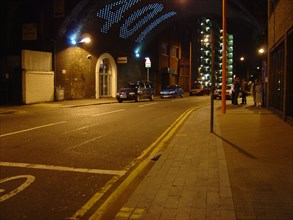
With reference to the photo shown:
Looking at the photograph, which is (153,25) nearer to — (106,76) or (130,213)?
(106,76)

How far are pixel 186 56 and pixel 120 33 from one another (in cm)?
2654

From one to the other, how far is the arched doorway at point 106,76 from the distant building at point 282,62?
2034 cm

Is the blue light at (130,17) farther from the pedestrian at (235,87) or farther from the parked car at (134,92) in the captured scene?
the pedestrian at (235,87)

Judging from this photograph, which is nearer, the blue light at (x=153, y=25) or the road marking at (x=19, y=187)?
the road marking at (x=19, y=187)

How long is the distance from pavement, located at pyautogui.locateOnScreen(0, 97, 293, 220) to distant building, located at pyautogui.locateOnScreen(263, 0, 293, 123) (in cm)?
452

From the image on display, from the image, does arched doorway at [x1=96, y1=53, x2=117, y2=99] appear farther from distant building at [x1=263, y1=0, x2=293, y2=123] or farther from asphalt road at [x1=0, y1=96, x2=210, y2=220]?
asphalt road at [x1=0, y1=96, x2=210, y2=220]

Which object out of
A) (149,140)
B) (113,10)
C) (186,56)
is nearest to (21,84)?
(113,10)

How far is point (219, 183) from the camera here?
609 cm

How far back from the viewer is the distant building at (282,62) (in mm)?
14125

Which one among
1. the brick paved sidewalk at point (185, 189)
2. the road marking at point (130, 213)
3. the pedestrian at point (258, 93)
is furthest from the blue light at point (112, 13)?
the road marking at point (130, 213)

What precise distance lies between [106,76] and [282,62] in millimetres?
26025

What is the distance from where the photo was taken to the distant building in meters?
14.1

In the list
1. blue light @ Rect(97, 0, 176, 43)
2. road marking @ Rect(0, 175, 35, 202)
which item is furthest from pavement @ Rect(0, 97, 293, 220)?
blue light @ Rect(97, 0, 176, 43)

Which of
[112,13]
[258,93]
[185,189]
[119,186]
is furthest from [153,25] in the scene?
[185,189]
